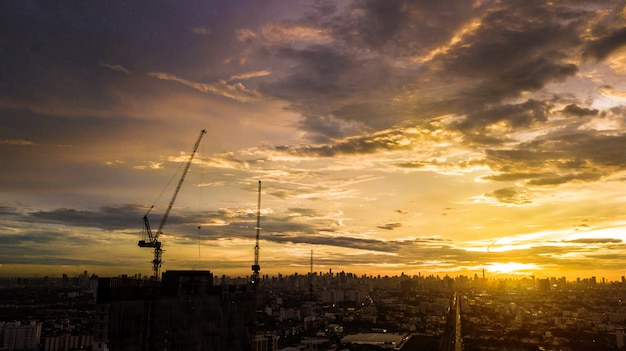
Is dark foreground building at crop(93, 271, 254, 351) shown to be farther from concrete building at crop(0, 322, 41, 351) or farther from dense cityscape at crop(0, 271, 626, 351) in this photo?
concrete building at crop(0, 322, 41, 351)

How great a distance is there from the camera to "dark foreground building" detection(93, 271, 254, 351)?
124 ft

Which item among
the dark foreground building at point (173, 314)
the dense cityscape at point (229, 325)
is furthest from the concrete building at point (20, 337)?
the dark foreground building at point (173, 314)

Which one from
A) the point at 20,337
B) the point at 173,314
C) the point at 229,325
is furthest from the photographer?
the point at 20,337

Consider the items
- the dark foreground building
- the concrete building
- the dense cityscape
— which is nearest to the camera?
the dark foreground building

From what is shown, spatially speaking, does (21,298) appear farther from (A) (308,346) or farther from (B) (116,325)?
(B) (116,325)

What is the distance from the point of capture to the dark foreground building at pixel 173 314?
37.7 m

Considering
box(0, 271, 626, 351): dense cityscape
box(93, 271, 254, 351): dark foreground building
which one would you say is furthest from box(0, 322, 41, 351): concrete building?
box(93, 271, 254, 351): dark foreground building

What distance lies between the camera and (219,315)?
2045 inches

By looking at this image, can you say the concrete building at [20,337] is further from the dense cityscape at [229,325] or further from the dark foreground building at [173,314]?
the dark foreground building at [173,314]

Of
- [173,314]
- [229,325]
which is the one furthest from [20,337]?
[173,314]

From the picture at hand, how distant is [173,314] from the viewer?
45000 mm

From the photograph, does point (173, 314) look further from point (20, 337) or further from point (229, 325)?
point (20, 337)

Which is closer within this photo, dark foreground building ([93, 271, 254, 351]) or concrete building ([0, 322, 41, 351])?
dark foreground building ([93, 271, 254, 351])

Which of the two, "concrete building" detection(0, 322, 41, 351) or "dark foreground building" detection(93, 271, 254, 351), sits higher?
"dark foreground building" detection(93, 271, 254, 351)
